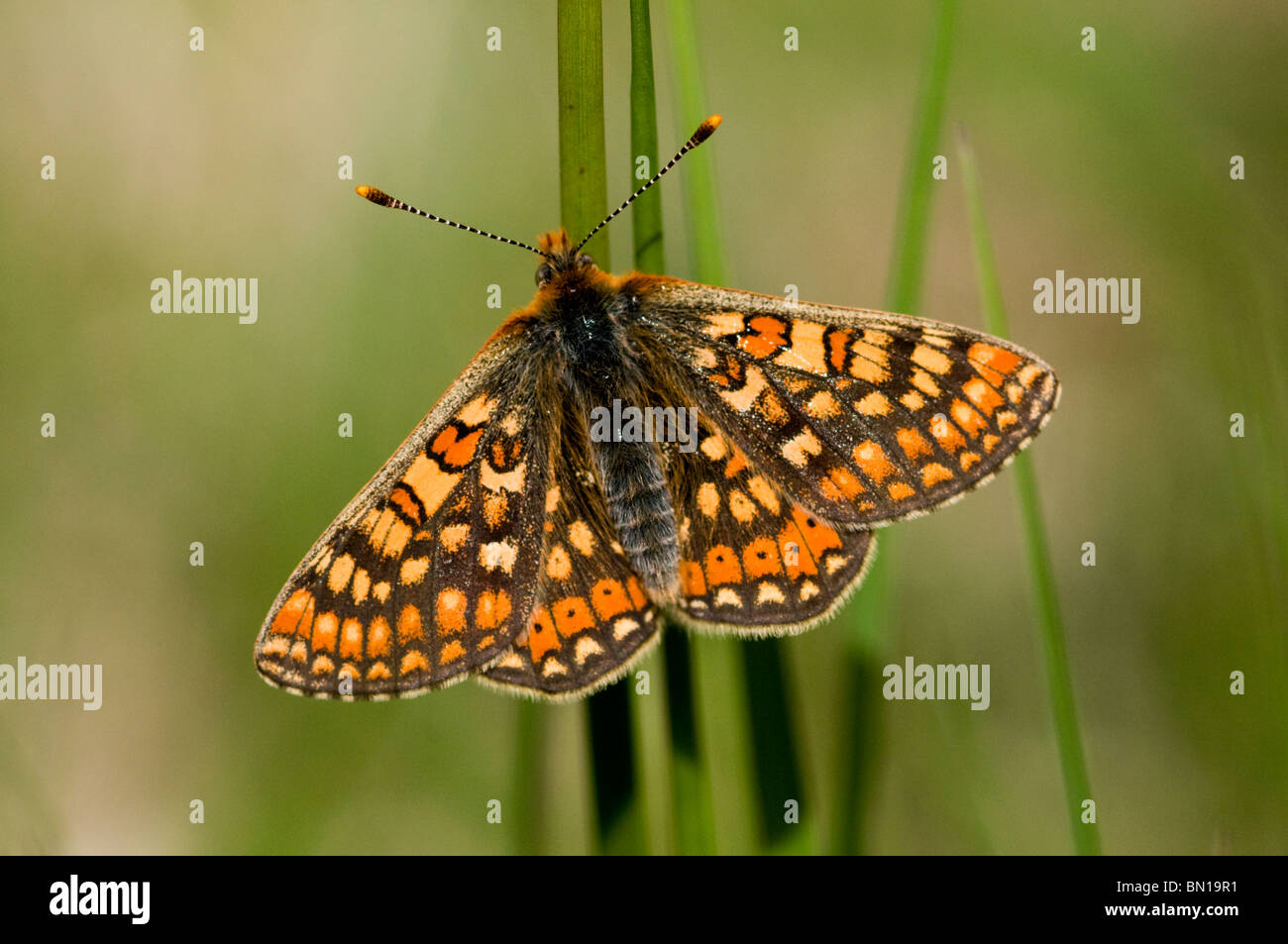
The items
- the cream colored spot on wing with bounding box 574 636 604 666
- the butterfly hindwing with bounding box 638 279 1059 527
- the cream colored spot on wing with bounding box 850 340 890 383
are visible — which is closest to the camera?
the cream colored spot on wing with bounding box 574 636 604 666

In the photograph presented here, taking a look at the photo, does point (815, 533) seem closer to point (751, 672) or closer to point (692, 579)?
point (692, 579)

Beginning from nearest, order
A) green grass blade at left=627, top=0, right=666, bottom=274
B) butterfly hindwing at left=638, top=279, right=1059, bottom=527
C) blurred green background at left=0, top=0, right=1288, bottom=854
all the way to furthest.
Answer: green grass blade at left=627, top=0, right=666, bottom=274 → butterfly hindwing at left=638, top=279, right=1059, bottom=527 → blurred green background at left=0, top=0, right=1288, bottom=854

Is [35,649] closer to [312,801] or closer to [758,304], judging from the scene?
[312,801]

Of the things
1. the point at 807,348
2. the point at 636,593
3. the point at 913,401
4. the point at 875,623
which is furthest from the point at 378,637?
the point at 913,401

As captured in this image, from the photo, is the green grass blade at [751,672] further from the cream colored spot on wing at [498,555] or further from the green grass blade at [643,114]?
the cream colored spot on wing at [498,555]

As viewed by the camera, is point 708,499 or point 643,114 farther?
point 708,499

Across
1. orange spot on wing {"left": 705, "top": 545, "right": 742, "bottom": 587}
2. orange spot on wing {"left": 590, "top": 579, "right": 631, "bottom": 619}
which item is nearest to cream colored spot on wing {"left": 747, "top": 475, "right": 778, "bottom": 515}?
orange spot on wing {"left": 705, "top": 545, "right": 742, "bottom": 587}

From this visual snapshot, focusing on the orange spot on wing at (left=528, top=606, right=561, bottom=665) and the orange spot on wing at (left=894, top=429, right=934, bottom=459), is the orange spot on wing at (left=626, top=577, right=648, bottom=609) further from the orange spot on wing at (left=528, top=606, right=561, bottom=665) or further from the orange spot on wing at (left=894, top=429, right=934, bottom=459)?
the orange spot on wing at (left=894, top=429, right=934, bottom=459)
